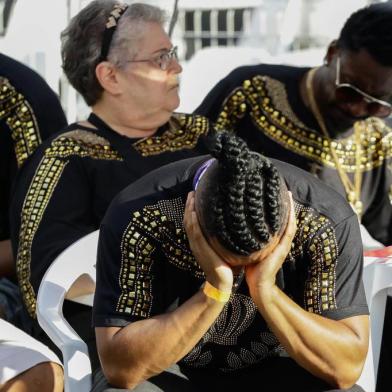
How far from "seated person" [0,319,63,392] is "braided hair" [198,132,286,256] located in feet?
2.16

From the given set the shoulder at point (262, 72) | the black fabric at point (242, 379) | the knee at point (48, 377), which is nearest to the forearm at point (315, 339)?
the black fabric at point (242, 379)

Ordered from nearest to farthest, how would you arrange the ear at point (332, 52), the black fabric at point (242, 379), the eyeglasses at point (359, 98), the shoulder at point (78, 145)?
the black fabric at point (242, 379)
the shoulder at point (78, 145)
the eyeglasses at point (359, 98)
the ear at point (332, 52)

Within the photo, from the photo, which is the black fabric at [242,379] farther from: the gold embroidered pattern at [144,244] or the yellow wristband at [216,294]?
the yellow wristband at [216,294]

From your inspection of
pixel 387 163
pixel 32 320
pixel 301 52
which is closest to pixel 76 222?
pixel 32 320

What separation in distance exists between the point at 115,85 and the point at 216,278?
1.16 m

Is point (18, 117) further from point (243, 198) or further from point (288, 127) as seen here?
point (243, 198)

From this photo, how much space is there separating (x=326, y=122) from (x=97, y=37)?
818mm

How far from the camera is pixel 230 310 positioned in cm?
208

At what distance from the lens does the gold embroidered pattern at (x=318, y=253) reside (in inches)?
79.0

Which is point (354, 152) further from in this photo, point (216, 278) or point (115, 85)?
point (216, 278)

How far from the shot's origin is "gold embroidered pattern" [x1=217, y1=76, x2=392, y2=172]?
313 centimetres

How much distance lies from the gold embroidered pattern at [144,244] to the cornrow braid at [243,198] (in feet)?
0.81

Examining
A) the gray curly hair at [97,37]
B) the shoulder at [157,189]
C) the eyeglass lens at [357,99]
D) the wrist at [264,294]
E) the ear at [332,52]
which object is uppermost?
the gray curly hair at [97,37]

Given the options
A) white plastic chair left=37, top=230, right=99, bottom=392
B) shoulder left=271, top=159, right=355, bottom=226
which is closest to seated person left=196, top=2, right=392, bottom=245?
white plastic chair left=37, top=230, right=99, bottom=392
